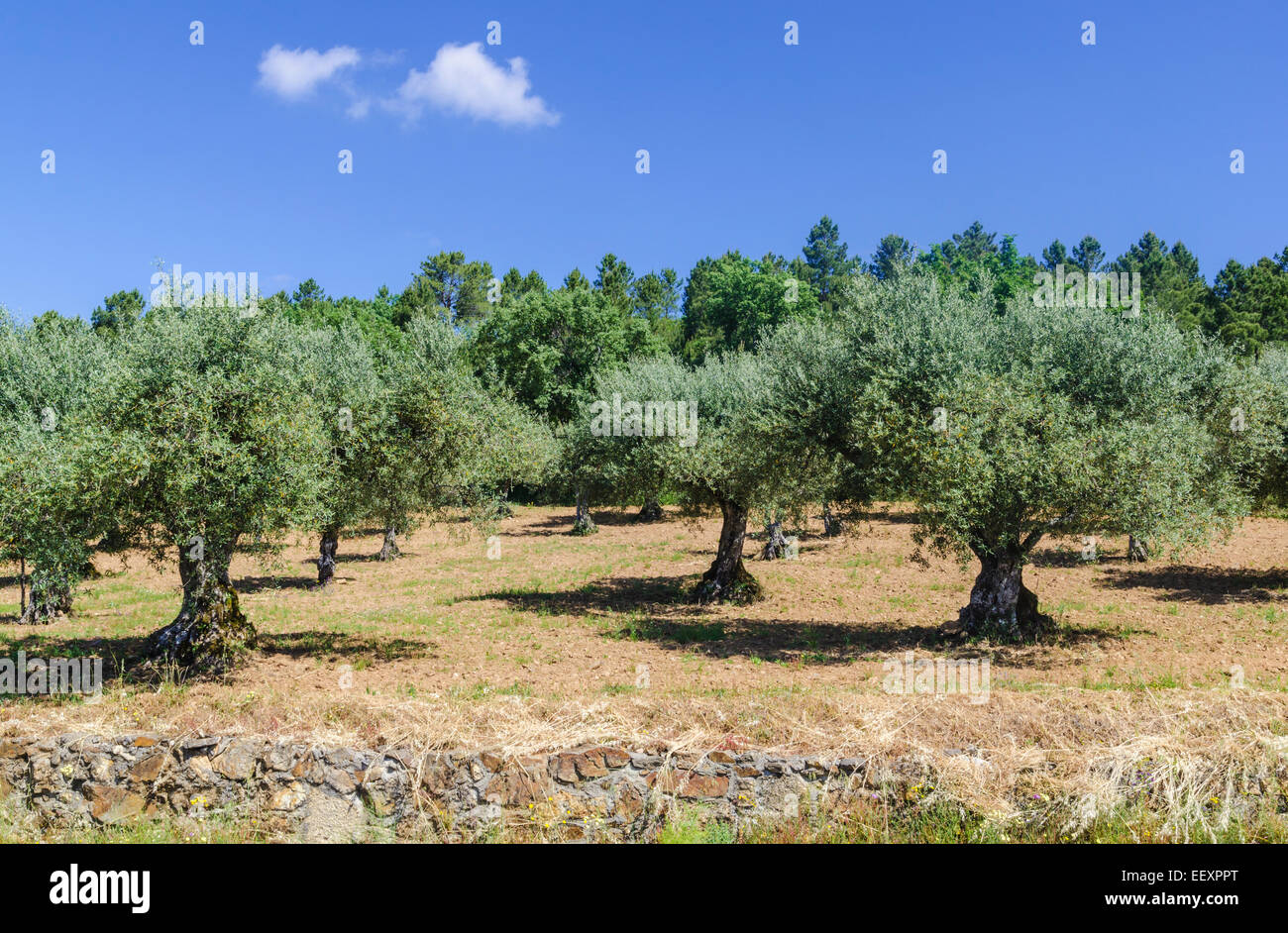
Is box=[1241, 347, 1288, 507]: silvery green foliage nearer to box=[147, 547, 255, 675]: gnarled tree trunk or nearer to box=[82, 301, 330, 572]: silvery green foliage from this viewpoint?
box=[82, 301, 330, 572]: silvery green foliage

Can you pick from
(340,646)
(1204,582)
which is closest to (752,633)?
(340,646)

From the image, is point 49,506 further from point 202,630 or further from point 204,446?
point 202,630

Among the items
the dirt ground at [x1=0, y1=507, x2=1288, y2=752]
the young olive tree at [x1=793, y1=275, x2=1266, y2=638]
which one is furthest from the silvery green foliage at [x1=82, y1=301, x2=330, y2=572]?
the young olive tree at [x1=793, y1=275, x2=1266, y2=638]

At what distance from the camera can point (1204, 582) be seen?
29.3 m

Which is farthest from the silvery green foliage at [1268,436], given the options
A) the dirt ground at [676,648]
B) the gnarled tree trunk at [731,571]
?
the gnarled tree trunk at [731,571]

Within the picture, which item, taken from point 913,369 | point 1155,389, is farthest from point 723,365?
point 1155,389

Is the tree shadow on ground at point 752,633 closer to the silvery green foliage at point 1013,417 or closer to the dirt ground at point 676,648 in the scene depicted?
the dirt ground at point 676,648

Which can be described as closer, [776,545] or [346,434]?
[346,434]

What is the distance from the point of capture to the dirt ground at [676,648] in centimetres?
1048

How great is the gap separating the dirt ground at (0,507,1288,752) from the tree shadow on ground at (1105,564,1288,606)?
0.16m

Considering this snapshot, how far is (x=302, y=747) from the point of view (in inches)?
392

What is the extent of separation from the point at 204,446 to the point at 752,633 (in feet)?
52.1
